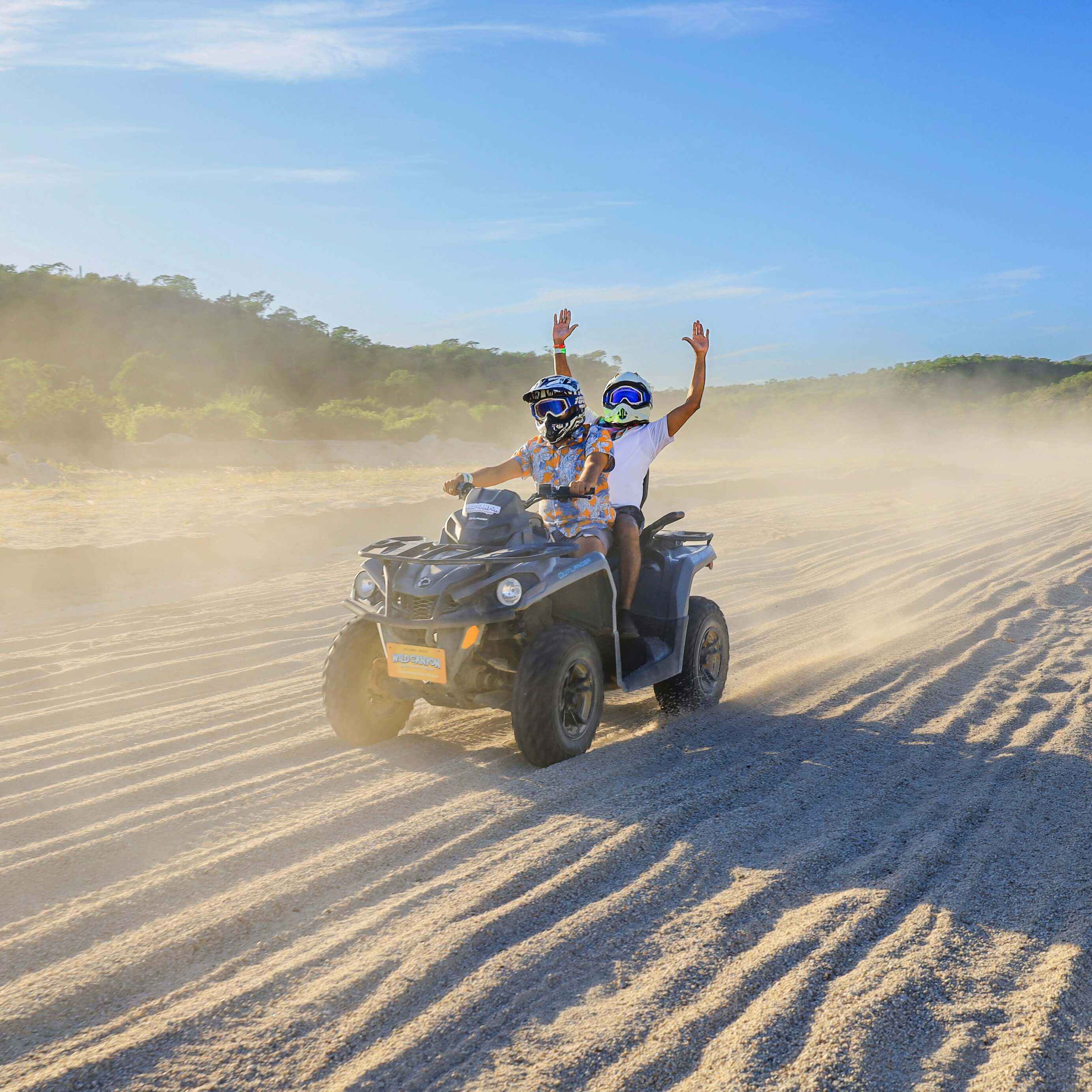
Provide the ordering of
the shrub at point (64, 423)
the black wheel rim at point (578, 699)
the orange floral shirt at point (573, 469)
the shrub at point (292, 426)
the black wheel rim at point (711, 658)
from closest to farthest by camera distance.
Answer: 1. the black wheel rim at point (578, 699)
2. the orange floral shirt at point (573, 469)
3. the black wheel rim at point (711, 658)
4. the shrub at point (64, 423)
5. the shrub at point (292, 426)

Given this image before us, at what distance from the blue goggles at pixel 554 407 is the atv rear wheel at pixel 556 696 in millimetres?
1178

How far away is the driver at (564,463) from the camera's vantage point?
5.62 m

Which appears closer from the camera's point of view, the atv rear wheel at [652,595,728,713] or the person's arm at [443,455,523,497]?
the person's arm at [443,455,523,497]

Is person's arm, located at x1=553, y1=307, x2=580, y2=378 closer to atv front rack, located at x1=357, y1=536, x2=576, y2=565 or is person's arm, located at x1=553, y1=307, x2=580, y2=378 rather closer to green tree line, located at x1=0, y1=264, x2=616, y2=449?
atv front rack, located at x1=357, y1=536, x2=576, y2=565

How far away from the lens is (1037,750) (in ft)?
18.1

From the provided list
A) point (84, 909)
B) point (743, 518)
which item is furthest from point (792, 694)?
point (743, 518)

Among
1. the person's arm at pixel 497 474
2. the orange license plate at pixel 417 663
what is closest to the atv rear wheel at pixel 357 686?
the orange license plate at pixel 417 663

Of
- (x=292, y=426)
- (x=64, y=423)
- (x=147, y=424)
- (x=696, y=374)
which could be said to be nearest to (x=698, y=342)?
(x=696, y=374)

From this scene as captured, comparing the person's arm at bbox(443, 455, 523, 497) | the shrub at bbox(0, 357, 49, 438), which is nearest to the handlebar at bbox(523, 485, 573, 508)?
the person's arm at bbox(443, 455, 523, 497)

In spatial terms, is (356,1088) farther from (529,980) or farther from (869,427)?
(869,427)

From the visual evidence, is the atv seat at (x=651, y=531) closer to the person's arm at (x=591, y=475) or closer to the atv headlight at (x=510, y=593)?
the person's arm at (x=591, y=475)

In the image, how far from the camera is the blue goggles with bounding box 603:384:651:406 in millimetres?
6223

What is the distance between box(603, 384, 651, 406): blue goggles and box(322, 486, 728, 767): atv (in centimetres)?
77

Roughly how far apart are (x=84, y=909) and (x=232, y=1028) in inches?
41.0
